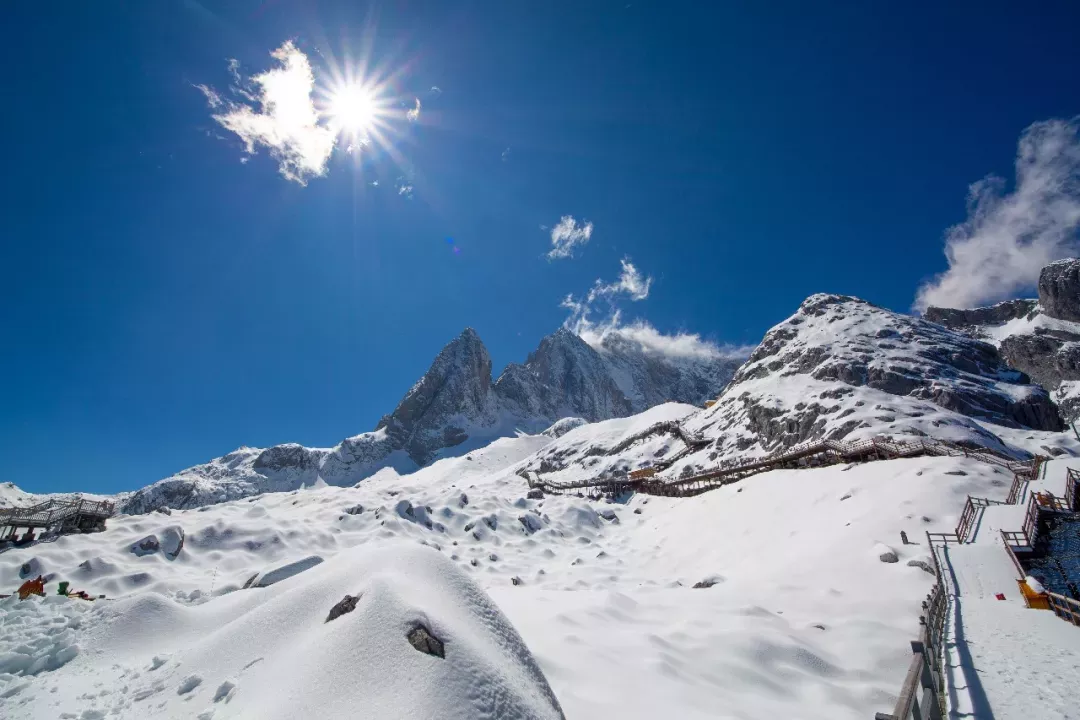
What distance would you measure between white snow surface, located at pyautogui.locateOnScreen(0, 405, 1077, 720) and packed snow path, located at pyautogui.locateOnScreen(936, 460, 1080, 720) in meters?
1.06

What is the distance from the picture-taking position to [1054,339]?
529ft

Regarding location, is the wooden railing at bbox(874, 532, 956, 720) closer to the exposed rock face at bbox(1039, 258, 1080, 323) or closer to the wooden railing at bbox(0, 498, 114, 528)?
the wooden railing at bbox(0, 498, 114, 528)

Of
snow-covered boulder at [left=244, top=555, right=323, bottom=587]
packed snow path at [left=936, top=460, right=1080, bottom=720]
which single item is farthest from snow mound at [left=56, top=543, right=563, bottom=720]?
packed snow path at [left=936, top=460, right=1080, bottom=720]

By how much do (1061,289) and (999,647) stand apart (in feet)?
869

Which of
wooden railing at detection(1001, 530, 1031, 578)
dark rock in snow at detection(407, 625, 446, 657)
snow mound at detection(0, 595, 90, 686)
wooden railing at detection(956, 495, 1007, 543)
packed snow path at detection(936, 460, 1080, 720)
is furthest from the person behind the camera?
wooden railing at detection(956, 495, 1007, 543)

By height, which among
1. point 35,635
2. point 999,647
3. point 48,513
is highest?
point 48,513

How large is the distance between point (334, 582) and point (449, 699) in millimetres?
3845

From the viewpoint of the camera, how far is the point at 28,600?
372 inches

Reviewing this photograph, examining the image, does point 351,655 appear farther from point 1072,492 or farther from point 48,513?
point 48,513

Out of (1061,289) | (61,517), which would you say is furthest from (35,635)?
(1061,289)

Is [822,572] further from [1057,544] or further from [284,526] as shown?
[284,526]

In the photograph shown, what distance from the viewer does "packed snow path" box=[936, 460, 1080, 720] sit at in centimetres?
784

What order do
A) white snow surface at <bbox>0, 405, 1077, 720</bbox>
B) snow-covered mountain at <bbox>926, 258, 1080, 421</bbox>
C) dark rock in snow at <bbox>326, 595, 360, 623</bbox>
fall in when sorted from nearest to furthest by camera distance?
white snow surface at <bbox>0, 405, 1077, 720</bbox> < dark rock in snow at <bbox>326, 595, 360, 623</bbox> < snow-covered mountain at <bbox>926, 258, 1080, 421</bbox>

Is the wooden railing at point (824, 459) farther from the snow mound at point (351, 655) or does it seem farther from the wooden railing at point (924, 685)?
the snow mound at point (351, 655)
